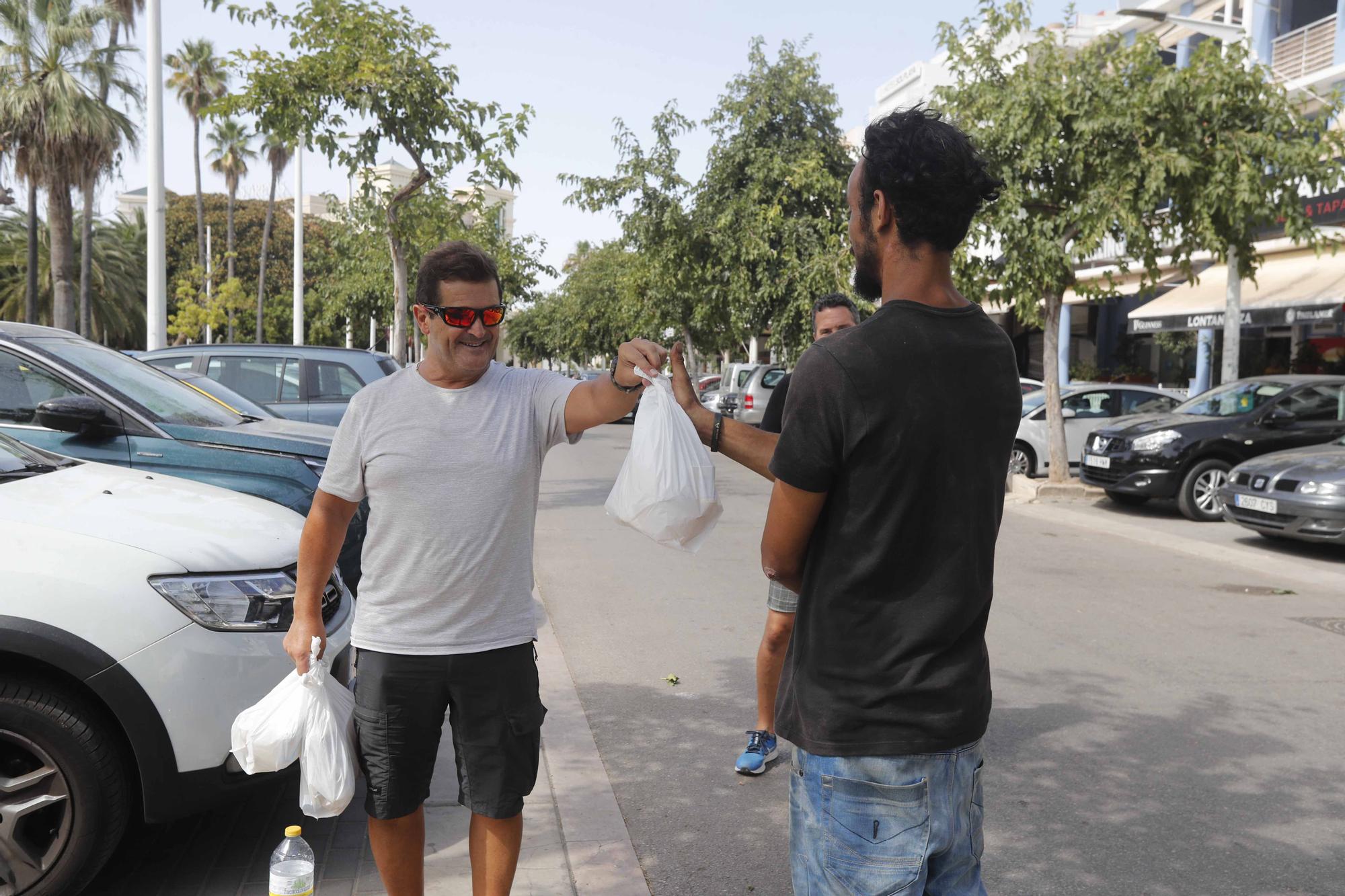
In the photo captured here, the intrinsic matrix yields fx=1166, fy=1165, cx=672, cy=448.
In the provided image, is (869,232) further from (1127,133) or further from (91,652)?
(1127,133)

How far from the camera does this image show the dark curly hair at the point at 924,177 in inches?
77.9

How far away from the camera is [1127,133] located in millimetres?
13414

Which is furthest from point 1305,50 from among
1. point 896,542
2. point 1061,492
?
point 896,542

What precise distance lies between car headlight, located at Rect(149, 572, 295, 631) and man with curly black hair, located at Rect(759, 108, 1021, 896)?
79.3 inches

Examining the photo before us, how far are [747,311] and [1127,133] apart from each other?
12200 millimetres

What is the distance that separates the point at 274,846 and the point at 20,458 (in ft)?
5.28

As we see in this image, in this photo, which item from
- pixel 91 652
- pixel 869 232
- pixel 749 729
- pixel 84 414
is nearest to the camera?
pixel 869 232

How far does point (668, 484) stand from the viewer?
2453 millimetres

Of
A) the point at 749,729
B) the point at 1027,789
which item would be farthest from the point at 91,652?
the point at 1027,789

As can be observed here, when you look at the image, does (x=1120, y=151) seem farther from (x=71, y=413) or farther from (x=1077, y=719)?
(x=71, y=413)

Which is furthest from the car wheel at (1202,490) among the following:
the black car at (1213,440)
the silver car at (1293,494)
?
the silver car at (1293,494)

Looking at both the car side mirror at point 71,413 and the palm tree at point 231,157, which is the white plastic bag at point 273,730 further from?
the palm tree at point 231,157

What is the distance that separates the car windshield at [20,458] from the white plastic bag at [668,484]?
8.15 feet

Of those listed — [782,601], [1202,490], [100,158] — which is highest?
[100,158]
